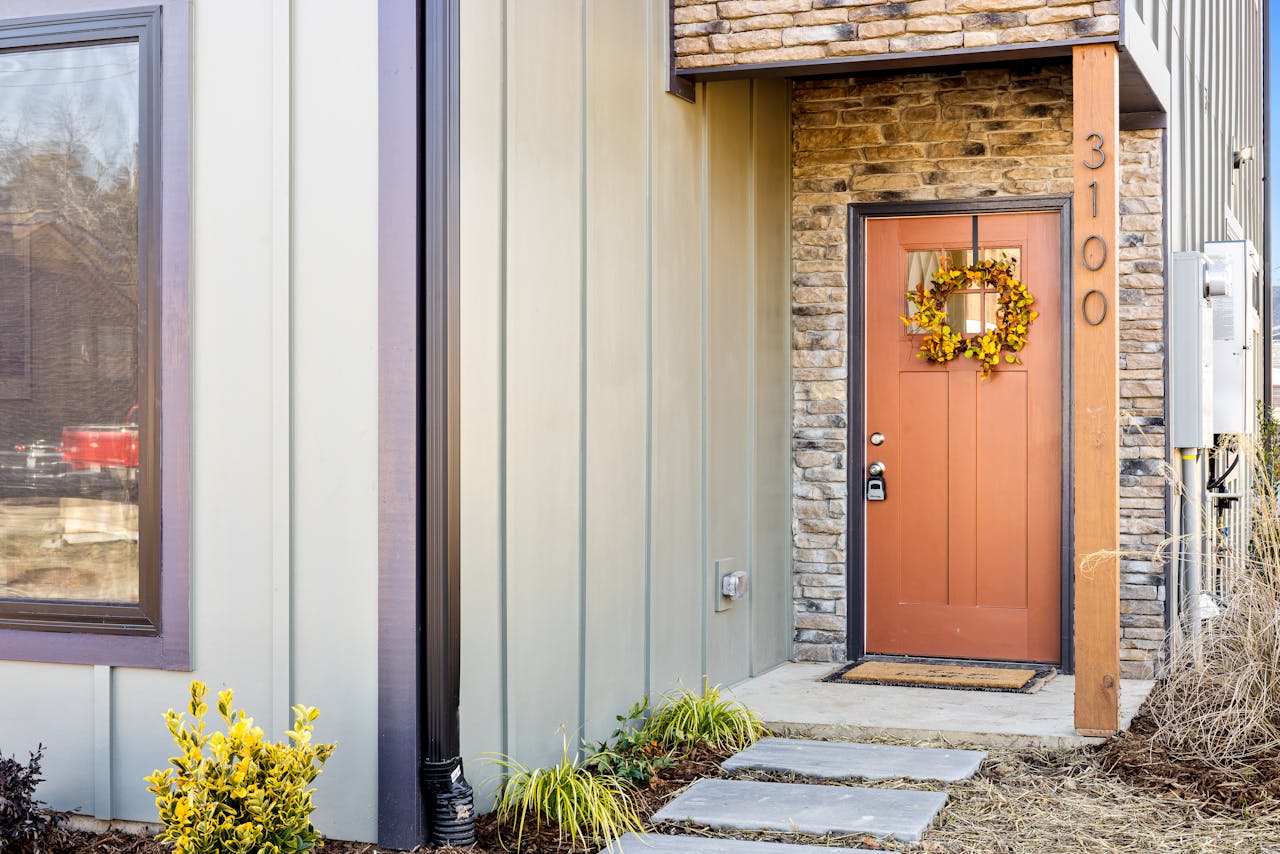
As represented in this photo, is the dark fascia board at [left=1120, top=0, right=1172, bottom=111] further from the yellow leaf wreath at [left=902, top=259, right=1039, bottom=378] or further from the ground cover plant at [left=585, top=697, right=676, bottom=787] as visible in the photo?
the ground cover plant at [left=585, top=697, right=676, bottom=787]

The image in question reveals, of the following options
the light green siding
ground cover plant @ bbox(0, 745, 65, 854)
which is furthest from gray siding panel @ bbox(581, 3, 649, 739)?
ground cover plant @ bbox(0, 745, 65, 854)

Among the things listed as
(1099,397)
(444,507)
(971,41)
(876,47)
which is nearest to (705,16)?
(876,47)

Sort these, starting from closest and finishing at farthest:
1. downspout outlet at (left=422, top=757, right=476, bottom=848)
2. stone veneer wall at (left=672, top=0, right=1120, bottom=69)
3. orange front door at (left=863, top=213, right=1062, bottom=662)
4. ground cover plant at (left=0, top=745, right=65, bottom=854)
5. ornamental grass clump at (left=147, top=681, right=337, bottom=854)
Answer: ornamental grass clump at (left=147, top=681, right=337, bottom=854) < ground cover plant at (left=0, top=745, right=65, bottom=854) < downspout outlet at (left=422, top=757, right=476, bottom=848) < stone veneer wall at (left=672, top=0, right=1120, bottom=69) < orange front door at (left=863, top=213, right=1062, bottom=662)

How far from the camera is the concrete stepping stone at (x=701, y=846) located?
379 centimetres

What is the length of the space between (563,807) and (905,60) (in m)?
3.05

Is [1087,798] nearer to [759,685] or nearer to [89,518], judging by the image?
[759,685]

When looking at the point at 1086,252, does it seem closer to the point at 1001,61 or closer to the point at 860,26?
the point at 1001,61

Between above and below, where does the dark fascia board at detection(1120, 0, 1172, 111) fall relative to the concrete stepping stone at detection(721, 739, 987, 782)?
above

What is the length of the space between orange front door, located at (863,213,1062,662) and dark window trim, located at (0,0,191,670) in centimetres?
378

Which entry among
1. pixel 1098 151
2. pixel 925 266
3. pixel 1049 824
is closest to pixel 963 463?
pixel 925 266

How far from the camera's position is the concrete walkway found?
509 centimetres

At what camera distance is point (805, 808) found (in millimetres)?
4207

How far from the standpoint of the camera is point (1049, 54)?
5090 millimetres

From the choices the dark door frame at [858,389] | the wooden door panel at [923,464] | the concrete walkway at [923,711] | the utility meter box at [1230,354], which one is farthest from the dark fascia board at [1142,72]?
the concrete walkway at [923,711]
